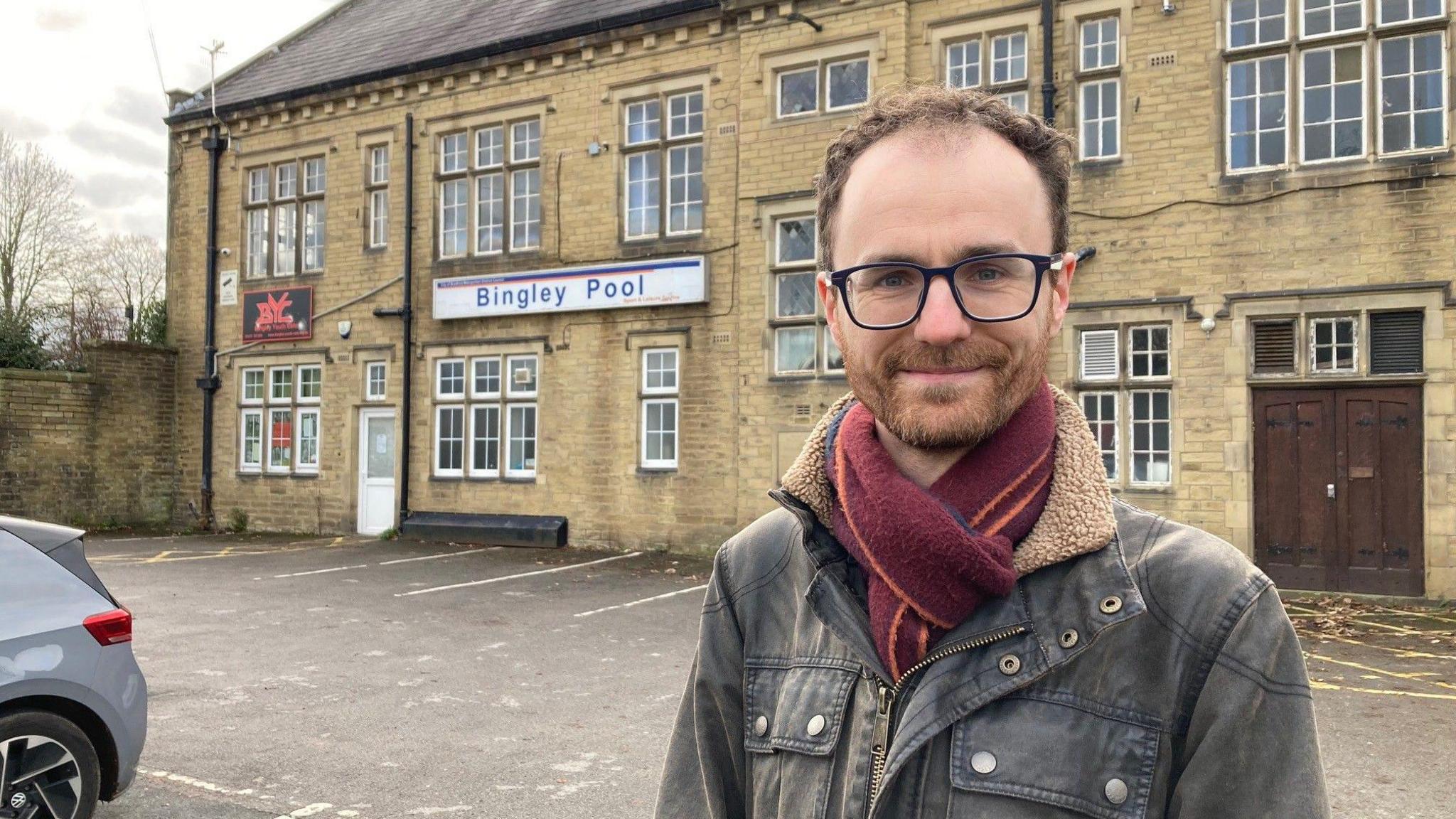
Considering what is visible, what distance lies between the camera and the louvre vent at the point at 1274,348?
12.1 metres

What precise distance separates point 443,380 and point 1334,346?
1313cm

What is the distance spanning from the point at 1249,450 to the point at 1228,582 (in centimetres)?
1188

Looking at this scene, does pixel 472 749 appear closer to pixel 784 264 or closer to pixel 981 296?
pixel 981 296

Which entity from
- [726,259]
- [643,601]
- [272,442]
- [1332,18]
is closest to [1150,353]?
[1332,18]

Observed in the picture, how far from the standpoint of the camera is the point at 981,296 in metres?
1.57

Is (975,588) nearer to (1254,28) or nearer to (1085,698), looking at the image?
(1085,698)

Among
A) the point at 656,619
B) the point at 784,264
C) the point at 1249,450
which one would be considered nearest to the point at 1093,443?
the point at 656,619

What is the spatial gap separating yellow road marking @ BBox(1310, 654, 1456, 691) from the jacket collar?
794cm

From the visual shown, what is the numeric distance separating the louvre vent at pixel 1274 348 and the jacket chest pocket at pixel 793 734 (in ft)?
39.3

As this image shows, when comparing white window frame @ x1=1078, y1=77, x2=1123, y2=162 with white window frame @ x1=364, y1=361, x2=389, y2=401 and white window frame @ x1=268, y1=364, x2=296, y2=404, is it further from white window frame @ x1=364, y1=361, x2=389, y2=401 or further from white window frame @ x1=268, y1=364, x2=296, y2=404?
white window frame @ x1=268, y1=364, x2=296, y2=404

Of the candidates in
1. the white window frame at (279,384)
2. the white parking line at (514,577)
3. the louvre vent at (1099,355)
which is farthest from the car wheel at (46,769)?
the white window frame at (279,384)

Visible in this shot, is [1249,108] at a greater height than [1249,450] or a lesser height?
greater

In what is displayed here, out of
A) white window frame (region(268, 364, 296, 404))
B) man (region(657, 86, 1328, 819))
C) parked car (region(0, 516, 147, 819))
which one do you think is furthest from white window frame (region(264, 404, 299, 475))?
man (region(657, 86, 1328, 819))

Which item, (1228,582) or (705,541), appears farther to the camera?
(705,541)
